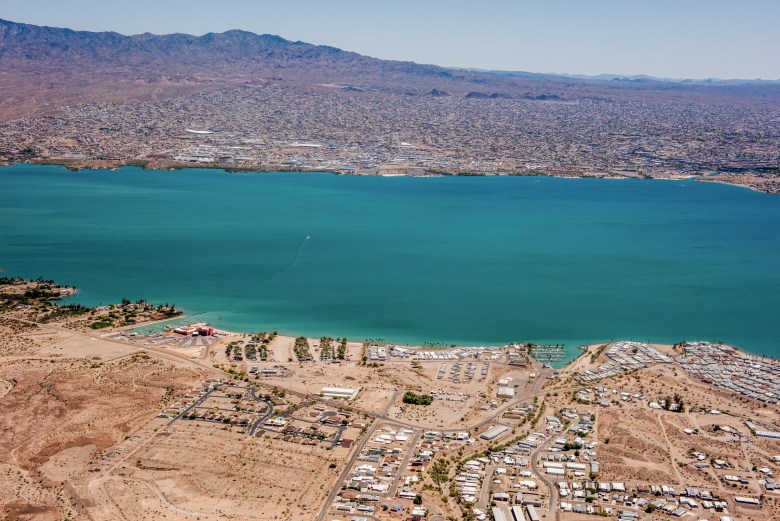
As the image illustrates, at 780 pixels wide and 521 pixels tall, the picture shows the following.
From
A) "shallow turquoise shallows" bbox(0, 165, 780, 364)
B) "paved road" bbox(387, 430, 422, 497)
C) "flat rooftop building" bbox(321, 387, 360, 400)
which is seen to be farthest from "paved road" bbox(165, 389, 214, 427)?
"paved road" bbox(387, 430, 422, 497)

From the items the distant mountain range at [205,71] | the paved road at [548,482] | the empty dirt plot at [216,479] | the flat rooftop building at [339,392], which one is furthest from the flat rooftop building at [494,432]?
the distant mountain range at [205,71]

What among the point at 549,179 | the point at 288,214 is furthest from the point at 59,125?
the point at 549,179

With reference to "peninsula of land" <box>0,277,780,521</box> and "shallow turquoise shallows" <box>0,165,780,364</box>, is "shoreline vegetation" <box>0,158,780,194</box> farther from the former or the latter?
"peninsula of land" <box>0,277,780,521</box>

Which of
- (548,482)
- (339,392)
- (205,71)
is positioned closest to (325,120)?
(205,71)

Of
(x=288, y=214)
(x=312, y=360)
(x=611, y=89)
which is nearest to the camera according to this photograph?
(x=312, y=360)

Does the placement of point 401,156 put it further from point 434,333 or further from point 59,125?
point 434,333

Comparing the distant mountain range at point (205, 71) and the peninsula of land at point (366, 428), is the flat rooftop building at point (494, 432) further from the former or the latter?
the distant mountain range at point (205, 71)

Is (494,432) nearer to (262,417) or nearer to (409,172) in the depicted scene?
(262,417)
